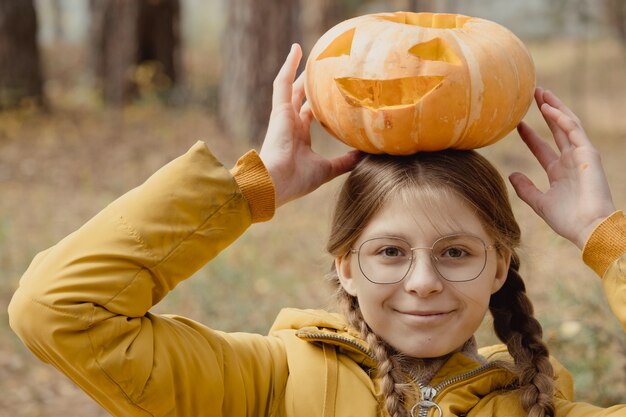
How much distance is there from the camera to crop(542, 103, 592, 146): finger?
2758 millimetres

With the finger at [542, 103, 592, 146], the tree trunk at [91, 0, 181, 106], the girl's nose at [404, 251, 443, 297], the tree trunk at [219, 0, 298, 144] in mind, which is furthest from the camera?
the tree trunk at [91, 0, 181, 106]

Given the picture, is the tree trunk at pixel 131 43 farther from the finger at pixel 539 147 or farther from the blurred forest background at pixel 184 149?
the finger at pixel 539 147

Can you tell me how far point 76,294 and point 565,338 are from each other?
2900mm

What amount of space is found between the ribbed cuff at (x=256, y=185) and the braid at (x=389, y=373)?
1.46ft

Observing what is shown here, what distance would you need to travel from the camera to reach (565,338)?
4.59 m

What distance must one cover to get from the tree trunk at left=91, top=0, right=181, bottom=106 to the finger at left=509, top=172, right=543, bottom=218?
9.97 m

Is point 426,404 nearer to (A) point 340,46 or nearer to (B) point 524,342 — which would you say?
(B) point 524,342

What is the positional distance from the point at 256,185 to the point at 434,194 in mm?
503

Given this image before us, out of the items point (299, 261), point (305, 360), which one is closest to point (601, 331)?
point (305, 360)

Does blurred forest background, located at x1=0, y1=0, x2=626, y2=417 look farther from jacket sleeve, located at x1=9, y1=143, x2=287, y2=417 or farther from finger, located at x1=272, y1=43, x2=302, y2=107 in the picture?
jacket sleeve, located at x1=9, y1=143, x2=287, y2=417

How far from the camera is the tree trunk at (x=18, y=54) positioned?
37.4 ft

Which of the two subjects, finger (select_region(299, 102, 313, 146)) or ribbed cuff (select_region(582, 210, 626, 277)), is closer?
ribbed cuff (select_region(582, 210, 626, 277))

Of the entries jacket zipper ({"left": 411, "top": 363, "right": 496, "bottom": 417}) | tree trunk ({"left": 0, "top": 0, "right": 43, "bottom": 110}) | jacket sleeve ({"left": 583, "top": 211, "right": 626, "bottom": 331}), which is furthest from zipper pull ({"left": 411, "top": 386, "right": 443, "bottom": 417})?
tree trunk ({"left": 0, "top": 0, "right": 43, "bottom": 110})

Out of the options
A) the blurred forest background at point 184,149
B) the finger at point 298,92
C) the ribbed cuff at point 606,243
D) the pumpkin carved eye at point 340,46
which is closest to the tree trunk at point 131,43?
the blurred forest background at point 184,149
